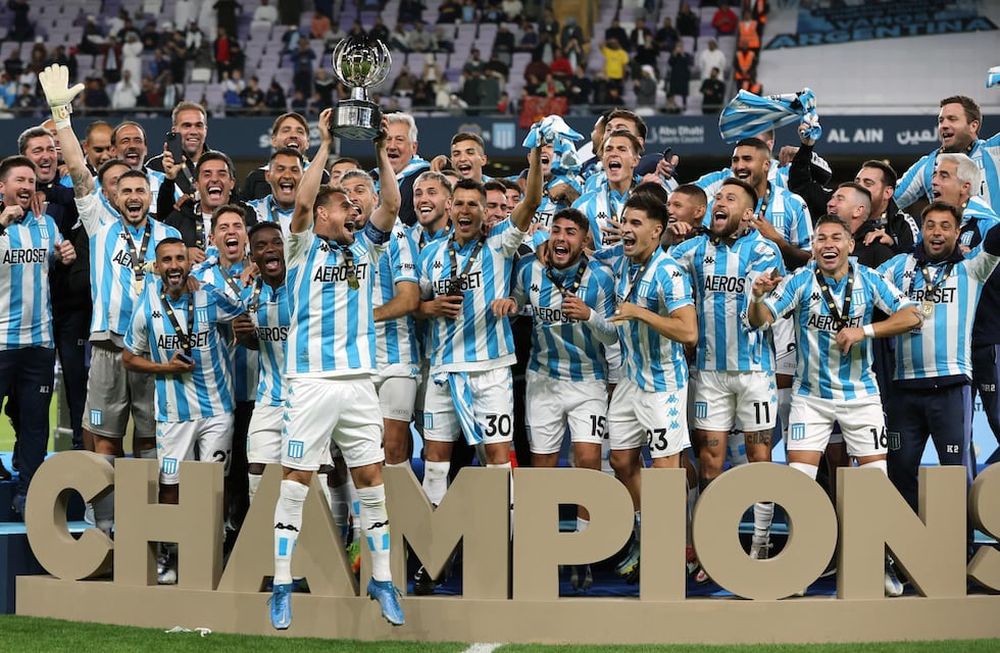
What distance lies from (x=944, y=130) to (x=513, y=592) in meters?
3.35

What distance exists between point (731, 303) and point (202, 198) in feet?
9.16

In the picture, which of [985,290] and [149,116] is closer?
[985,290]

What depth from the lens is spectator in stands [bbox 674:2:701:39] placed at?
Answer: 21.1 metres

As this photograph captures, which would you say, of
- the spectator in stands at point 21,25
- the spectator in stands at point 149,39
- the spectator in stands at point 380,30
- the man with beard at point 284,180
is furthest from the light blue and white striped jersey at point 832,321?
the spectator in stands at point 21,25

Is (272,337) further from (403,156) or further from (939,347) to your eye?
(939,347)

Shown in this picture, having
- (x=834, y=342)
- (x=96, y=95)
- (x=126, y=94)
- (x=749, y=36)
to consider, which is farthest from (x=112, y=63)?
(x=834, y=342)

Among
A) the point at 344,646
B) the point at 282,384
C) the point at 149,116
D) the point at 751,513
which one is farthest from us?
the point at 149,116

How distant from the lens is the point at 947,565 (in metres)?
5.67

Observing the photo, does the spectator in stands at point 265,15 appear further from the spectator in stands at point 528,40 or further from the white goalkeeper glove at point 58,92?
the white goalkeeper glove at point 58,92

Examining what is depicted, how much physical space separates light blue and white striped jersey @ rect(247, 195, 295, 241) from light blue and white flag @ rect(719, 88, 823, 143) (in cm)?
226

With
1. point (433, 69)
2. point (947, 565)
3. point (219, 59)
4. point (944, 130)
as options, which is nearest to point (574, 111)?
point (433, 69)

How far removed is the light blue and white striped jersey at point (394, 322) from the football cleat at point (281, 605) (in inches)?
52.2

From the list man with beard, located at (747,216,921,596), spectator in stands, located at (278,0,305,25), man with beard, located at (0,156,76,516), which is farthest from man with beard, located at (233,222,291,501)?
spectator in stands, located at (278,0,305,25)

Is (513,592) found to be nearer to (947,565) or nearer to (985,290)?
(947,565)
